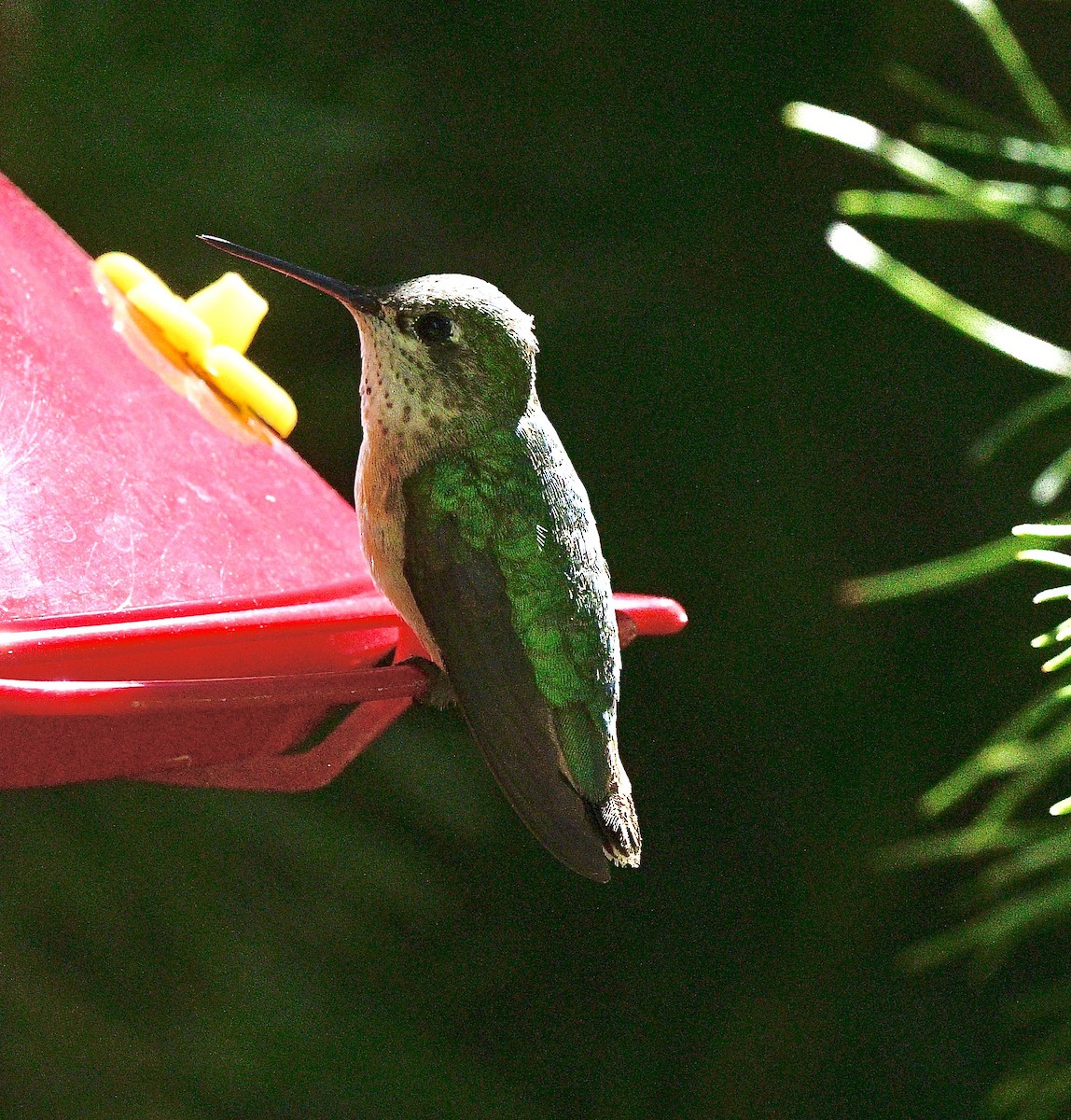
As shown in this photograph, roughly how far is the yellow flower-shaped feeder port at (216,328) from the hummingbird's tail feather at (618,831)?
63cm

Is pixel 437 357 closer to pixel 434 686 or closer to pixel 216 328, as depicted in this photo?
pixel 216 328

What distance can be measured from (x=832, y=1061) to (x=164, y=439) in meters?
2.25

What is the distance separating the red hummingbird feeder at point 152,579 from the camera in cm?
129

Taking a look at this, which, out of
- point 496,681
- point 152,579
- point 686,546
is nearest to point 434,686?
point 496,681

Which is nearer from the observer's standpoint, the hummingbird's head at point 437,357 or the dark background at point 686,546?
the hummingbird's head at point 437,357

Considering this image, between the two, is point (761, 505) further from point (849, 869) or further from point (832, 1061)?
point (832, 1061)

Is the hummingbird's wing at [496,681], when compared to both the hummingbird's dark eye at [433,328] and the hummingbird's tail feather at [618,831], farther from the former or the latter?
the hummingbird's dark eye at [433,328]

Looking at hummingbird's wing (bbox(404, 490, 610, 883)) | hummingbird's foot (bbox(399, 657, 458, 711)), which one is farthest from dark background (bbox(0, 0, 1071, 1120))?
hummingbird's foot (bbox(399, 657, 458, 711))

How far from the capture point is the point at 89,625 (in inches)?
51.3

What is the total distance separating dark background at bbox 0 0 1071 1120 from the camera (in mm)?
3045

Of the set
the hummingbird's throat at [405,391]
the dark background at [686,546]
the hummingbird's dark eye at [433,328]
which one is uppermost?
the hummingbird's dark eye at [433,328]

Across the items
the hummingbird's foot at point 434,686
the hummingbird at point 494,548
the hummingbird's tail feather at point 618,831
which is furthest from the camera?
the hummingbird's tail feather at point 618,831

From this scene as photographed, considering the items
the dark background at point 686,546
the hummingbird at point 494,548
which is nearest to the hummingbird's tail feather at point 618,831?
the hummingbird at point 494,548

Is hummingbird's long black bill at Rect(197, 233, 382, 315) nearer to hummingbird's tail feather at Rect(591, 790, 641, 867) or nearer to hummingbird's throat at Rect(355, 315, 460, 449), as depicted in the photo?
hummingbird's throat at Rect(355, 315, 460, 449)
